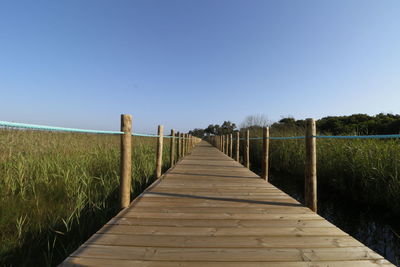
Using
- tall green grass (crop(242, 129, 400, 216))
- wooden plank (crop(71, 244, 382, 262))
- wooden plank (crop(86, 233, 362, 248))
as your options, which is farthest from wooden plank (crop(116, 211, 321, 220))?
tall green grass (crop(242, 129, 400, 216))

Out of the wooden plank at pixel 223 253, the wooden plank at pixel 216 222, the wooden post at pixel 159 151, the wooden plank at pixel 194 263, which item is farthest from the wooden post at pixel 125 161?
the wooden post at pixel 159 151

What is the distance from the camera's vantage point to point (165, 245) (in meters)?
1.51

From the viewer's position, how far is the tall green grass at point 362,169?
4.11 metres

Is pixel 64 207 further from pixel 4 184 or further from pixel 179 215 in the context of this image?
pixel 179 215

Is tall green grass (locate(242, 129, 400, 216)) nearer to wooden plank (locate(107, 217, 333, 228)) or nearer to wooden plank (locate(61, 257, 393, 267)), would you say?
wooden plank (locate(107, 217, 333, 228))

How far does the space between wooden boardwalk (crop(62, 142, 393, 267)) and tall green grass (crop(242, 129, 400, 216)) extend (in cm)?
312

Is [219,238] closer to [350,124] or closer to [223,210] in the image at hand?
[223,210]

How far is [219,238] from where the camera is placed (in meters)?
1.63

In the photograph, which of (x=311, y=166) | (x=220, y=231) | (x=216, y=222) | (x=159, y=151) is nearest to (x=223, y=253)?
(x=220, y=231)

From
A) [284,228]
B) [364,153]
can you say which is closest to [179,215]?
[284,228]

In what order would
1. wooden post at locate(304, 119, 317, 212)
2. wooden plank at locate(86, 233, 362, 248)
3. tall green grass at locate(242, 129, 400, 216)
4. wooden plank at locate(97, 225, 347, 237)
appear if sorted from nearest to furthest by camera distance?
wooden plank at locate(86, 233, 362, 248) → wooden plank at locate(97, 225, 347, 237) → wooden post at locate(304, 119, 317, 212) → tall green grass at locate(242, 129, 400, 216)

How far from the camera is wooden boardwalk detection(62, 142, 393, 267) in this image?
135cm

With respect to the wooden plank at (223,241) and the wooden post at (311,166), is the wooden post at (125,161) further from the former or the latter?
the wooden post at (311,166)

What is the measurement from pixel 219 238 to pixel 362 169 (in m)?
4.97
